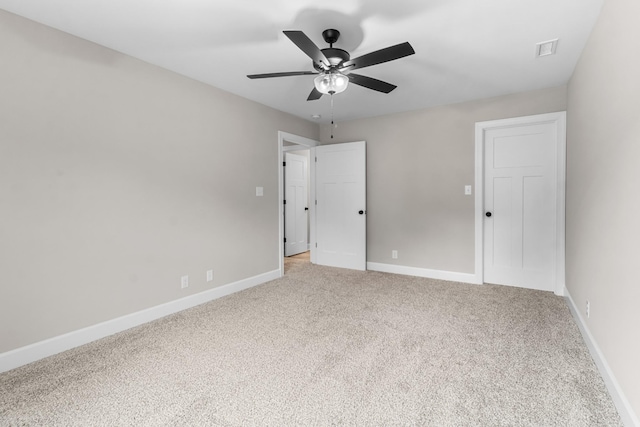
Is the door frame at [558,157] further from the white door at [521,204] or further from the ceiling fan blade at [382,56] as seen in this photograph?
the ceiling fan blade at [382,56]

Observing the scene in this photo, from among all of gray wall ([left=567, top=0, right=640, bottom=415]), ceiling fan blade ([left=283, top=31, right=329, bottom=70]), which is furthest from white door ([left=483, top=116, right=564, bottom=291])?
ceiling fan blade ([left=283, top=31, right=329, bottom=70])

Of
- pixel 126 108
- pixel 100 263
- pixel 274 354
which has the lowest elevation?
pixel 274 354

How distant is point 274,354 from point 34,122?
2357 millimetres

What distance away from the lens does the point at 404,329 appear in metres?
2.69

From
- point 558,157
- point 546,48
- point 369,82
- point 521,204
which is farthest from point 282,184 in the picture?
point 558,157

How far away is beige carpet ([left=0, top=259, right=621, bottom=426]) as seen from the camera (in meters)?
1.64

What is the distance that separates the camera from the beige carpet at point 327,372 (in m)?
1.64

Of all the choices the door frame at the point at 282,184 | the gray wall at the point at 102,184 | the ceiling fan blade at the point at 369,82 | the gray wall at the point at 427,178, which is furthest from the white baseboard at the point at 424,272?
the ceiling fan blade at the point at 369,82

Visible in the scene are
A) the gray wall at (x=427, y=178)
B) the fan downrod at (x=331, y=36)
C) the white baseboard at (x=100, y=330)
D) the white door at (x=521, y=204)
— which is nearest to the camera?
the white baseboard at (x=100, y=330)

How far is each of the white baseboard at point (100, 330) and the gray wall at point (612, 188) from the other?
3.32 m

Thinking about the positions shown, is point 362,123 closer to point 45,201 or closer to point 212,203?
point 212,203

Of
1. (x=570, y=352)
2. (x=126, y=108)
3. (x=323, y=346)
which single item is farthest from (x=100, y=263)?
(x=570, y=352)

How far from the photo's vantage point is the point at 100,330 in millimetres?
2557

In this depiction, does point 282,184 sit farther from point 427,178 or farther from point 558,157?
point 558,157
